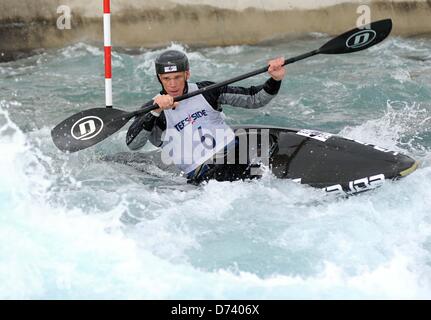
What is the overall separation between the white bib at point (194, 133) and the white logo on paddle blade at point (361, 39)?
100 cm

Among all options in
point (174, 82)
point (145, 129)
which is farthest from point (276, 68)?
point (145, 129)

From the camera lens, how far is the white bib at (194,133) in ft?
14.8

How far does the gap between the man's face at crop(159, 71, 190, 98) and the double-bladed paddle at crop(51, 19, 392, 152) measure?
0.18 m

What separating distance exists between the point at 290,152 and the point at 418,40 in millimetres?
5343

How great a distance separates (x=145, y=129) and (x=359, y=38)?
152cm

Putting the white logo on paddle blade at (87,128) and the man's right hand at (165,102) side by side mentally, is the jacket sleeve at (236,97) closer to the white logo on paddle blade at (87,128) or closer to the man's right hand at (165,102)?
the man's right hand at (165,102)

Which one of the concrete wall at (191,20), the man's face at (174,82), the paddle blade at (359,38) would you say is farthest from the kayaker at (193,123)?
the concrete wall at (191,20)

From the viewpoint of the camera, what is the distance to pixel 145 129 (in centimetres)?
455

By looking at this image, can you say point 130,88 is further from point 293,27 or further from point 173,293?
point 173,293

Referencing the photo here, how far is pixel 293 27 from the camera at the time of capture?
9.09m

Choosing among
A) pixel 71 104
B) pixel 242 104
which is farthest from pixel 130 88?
pixel 242 104

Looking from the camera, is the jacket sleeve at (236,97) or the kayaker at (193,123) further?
the jacket sleeve at (236,97)

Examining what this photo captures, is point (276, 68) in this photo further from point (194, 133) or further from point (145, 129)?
point (145, 129)

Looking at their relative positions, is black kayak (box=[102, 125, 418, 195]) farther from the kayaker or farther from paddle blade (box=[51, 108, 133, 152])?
paddle blade (box=[51, 108, 133, 152])
